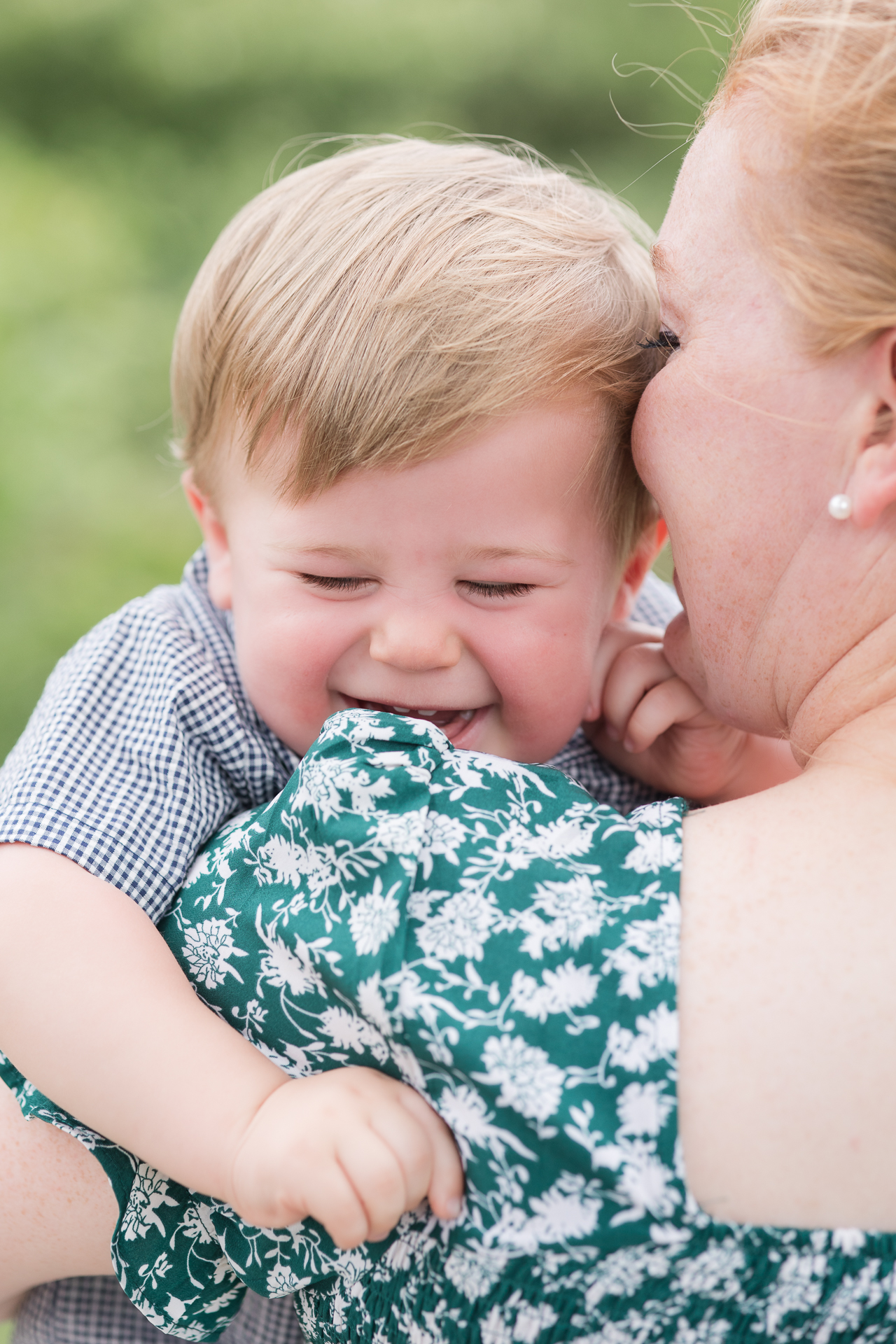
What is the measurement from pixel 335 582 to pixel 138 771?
0.33 m

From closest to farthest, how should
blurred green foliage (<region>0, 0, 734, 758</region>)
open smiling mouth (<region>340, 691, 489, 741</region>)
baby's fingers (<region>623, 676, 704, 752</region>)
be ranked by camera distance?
open smiling mouth (<region>340, 691, 489, 741</region>)
baby's fingers (<region>623, 676, 704, 752</region>)
blurred green foliage (<region>0, 0, 734, 758</region>)

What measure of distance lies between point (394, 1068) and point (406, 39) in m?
6.75

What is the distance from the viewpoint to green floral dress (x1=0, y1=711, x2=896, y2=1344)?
1.09 metres

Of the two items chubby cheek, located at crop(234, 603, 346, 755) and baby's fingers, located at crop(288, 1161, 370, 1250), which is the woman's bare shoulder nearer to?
baby's fingers, located at crop(288, 1161, 370, 1250)

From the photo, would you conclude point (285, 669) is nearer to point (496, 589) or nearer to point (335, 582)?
point (335, 582)

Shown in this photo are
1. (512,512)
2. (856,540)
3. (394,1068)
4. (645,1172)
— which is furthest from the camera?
(512,512)

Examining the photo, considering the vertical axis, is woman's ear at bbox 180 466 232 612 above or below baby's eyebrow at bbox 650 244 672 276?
below

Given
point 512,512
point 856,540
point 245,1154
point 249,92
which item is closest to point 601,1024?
point 245,1154

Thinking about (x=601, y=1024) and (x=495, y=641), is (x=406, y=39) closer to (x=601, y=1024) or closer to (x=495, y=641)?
(x=495, y=641)

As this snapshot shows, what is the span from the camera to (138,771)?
59.0 inches

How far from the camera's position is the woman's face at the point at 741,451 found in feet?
4.34

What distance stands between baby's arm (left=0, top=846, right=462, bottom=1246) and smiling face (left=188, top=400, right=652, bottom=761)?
1.37 ft

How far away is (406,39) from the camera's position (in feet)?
22.3

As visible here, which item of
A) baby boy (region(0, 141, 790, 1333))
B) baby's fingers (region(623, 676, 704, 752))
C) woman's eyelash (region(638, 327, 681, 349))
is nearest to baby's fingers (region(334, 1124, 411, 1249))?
baby boy (region(0, 141, 790, 1333))
